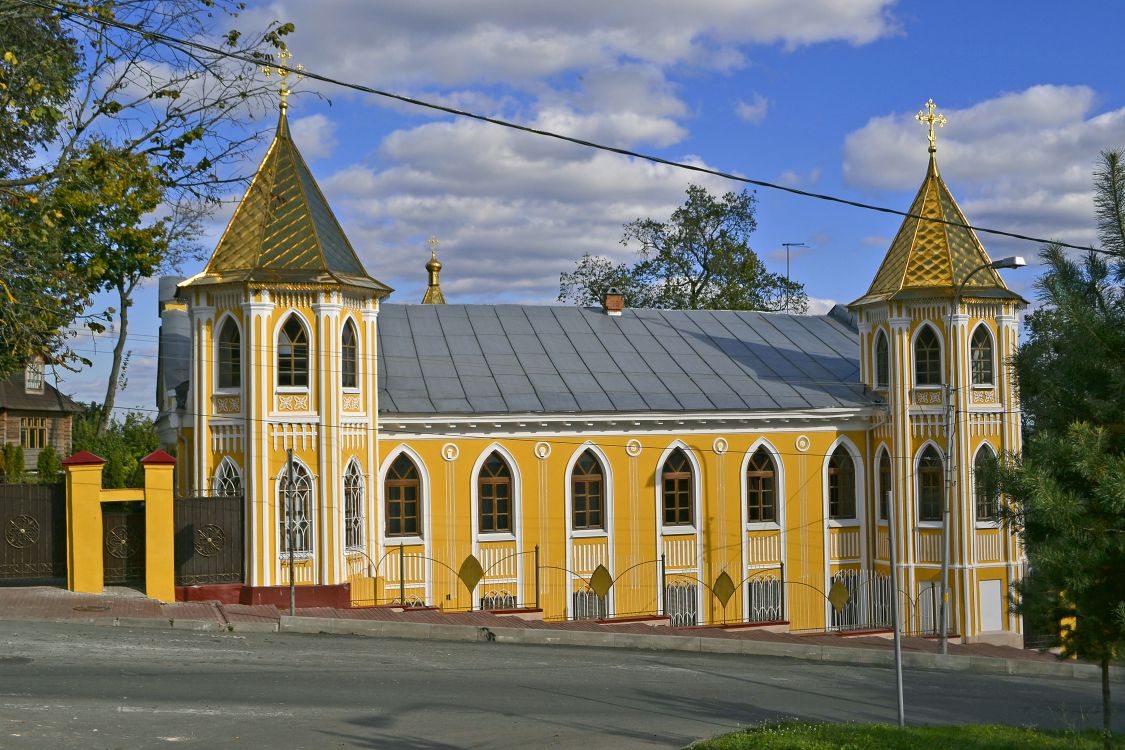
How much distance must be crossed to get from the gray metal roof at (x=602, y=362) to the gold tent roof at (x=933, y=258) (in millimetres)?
2741

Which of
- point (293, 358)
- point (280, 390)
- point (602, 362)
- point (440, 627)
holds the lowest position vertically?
point (440, 627)

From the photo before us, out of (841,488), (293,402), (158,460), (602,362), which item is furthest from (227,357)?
(841,488)

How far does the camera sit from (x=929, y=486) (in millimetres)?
25938

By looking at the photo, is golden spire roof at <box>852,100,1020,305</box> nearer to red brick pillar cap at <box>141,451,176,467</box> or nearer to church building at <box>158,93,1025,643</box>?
church building at <box>158,93,1025,643</box>

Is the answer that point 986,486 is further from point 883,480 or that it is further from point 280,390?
point 883,480

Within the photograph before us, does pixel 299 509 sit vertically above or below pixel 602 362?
below

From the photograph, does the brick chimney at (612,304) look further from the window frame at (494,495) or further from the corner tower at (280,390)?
the corner tower at (280,390)

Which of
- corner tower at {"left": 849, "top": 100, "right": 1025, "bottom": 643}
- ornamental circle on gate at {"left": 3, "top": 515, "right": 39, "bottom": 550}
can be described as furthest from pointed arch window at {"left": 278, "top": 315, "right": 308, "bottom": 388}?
corner tower at {"left": 849, "top": 100, "right": 1025, "bottom": 643}

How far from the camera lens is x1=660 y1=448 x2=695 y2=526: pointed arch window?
2578cm

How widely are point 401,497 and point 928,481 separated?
36.8ft

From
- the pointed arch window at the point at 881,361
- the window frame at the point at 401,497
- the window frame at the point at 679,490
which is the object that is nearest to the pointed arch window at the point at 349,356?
the window frame at the point at 401,497

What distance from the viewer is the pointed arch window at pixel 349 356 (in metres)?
22.5

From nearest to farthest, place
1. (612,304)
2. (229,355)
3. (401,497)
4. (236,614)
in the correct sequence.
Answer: (236,614), (229,355), (401,497), (612,304)

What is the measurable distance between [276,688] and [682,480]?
13.8 meters
